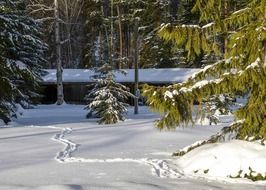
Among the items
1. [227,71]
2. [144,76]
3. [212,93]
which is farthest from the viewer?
[144,76]

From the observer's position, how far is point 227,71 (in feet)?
30.5

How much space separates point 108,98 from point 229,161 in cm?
1440

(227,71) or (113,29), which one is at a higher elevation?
(113,29)

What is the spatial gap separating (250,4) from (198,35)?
1.10m

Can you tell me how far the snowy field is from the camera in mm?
7555

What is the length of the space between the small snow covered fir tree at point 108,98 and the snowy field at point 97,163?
22.0 ft

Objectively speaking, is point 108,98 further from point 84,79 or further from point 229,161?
point 84,79

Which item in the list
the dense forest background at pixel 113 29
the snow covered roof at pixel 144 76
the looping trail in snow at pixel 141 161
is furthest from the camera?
the dense forest background at pixel 113 29

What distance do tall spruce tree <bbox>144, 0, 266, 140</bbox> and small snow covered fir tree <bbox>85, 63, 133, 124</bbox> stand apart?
42.0 ft

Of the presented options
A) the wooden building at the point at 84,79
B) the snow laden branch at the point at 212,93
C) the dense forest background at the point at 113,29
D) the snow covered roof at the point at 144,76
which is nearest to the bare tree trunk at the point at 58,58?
the wooden building at the point at 84,79

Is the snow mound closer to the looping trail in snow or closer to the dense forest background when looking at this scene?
the looping trail in snow

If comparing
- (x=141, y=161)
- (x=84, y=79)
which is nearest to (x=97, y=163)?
(x=141, y=161)

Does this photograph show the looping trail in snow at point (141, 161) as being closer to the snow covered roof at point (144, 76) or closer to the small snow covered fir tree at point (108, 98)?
the small snow covered fir tree at point (108, 98)

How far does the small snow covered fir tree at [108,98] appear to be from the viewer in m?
22.2
